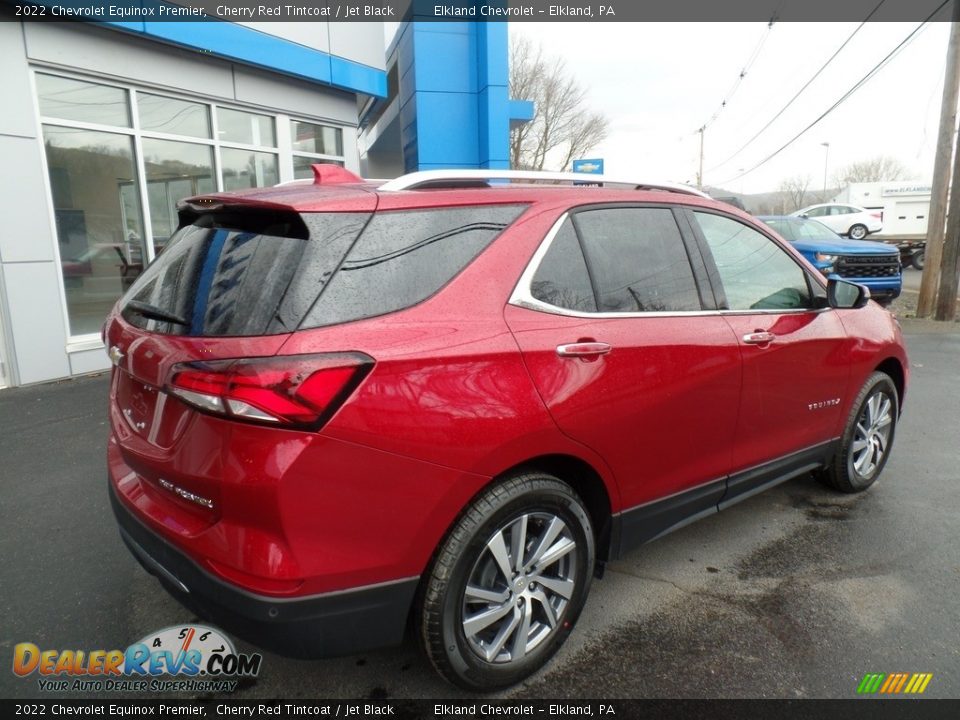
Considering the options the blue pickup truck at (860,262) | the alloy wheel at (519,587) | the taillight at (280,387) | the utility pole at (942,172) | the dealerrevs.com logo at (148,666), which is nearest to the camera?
the taillight at (280,387)

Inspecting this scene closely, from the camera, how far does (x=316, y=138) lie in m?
10.4

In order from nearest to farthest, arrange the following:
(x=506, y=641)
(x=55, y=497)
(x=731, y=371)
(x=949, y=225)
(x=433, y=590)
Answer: (x=433, y=590)
(x=506, y=641)
(x=731, y=371)
(x=55, y=497)
(x=949, y=225)

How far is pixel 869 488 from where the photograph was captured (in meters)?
4.19

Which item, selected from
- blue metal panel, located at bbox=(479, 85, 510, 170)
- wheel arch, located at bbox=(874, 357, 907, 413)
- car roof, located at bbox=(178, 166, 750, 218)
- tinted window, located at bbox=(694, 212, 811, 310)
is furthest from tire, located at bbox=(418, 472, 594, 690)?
blue metal panel, located at bbox=(479, 85, 510, 170)

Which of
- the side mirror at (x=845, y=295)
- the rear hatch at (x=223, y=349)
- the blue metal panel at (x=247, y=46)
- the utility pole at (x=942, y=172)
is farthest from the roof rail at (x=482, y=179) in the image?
the utility pole at (x=942, y=172)

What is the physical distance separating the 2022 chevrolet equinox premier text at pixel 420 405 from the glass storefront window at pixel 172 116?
21.4 feet

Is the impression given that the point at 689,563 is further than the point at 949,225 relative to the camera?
No

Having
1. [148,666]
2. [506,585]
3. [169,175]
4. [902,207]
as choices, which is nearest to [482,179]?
[506,585]

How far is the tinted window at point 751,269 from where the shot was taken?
307cm

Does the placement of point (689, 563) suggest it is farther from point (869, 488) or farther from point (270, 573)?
point (270, 573)

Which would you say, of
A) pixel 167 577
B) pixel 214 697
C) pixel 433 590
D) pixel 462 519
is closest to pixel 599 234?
pixel 462 519

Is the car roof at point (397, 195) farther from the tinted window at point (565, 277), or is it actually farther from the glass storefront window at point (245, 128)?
the glass storefront window at point (245, 128)

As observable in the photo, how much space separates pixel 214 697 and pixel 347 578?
92 cm

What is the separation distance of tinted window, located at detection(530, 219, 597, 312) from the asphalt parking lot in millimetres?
1392
